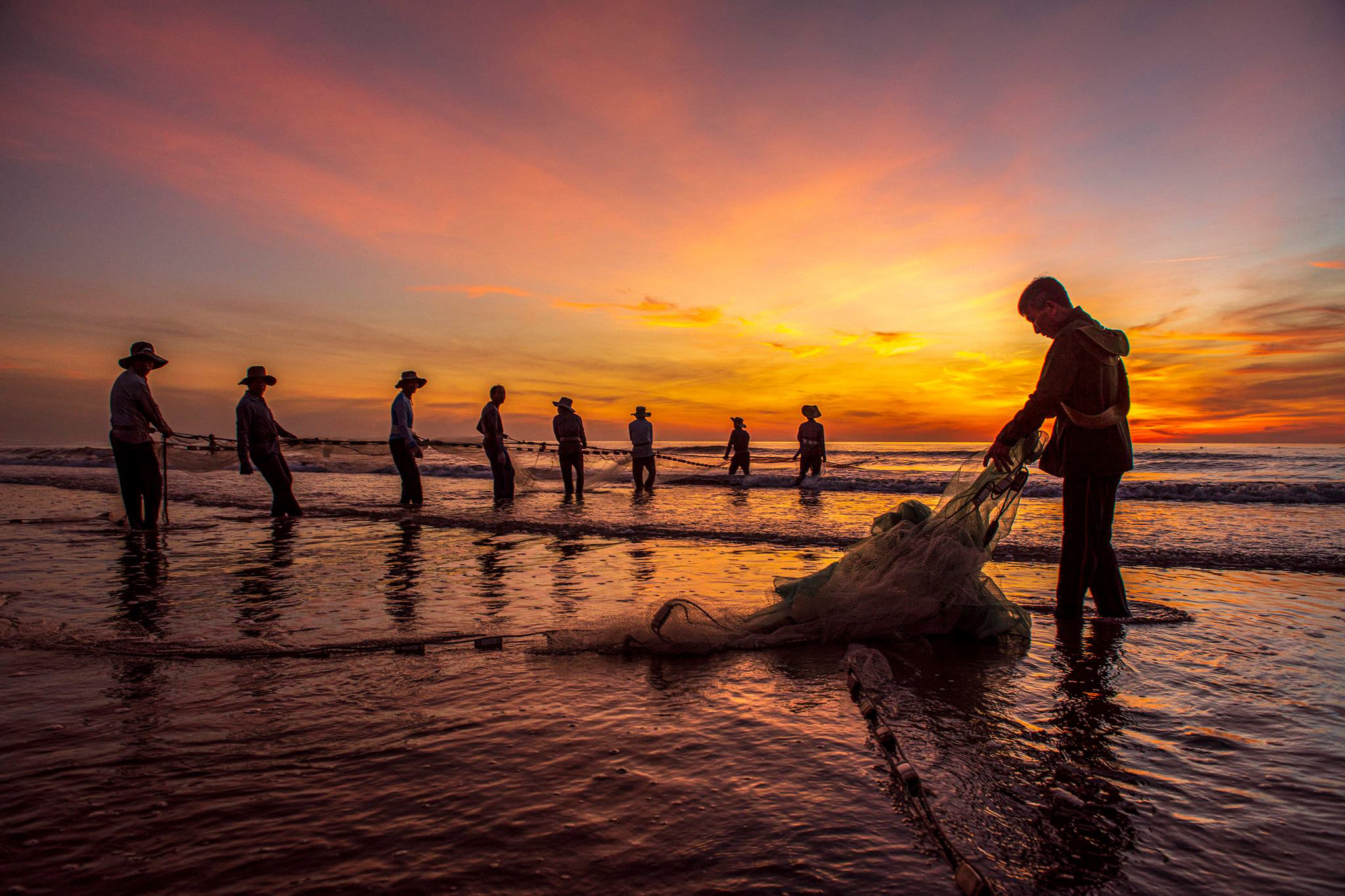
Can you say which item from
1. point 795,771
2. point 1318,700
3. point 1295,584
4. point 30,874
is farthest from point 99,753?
point 1295,584

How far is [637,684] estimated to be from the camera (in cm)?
334

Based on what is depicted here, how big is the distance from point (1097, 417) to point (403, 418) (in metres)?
10.1

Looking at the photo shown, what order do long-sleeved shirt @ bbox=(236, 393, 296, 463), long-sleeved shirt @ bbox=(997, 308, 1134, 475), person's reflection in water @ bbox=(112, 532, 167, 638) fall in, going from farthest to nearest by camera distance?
long-sleeved shirt @ bbox=(236, 393, 296, 463) → person's reflection in water @ bbox=(112, 532, 167, 638) → long-sleeved shirt @ bbox=(997, 308, 1134, 475)

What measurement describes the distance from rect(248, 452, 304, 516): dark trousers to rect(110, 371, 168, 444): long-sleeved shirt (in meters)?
1.72

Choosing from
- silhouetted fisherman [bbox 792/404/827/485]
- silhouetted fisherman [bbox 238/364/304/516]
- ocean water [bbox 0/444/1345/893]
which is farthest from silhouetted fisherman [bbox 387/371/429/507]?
silhouetted fisherman [bbox 792/404/827/485]

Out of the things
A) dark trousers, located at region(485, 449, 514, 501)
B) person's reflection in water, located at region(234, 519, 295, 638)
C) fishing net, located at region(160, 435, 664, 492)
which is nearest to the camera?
person's reflection in water, located at region(234, 519, 295, 638)

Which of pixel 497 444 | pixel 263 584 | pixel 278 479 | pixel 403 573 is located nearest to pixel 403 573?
pixel 403 573

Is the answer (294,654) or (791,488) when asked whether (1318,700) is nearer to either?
(294,654)

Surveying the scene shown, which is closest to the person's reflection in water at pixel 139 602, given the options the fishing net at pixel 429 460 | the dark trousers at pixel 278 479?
the dark trousers at pixel 278 479

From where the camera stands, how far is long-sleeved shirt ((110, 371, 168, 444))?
8.62m

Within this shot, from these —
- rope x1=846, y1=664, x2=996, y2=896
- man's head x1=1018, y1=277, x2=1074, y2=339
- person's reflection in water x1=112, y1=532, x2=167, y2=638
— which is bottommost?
person's reflection in water x1=112, y1=532, x2=167, y2=638

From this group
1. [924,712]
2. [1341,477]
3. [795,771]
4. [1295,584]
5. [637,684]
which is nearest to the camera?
[795,771]

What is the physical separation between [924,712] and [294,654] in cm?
331

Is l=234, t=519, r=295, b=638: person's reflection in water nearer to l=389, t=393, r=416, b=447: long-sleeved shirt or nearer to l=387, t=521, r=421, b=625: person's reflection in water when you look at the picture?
l=387, t=521, r=421, b=625: person's reflection in water
